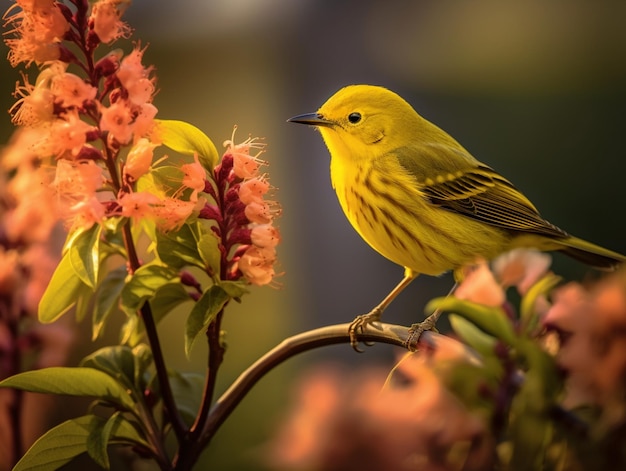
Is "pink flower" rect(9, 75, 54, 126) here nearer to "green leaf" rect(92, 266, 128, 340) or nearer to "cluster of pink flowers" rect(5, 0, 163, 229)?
"cluster of pink flowers" rect(5, 0, 163, 229)

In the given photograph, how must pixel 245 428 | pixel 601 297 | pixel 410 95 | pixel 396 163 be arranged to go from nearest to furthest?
pixel 601 297 < pixel 396 163 < pixel 245 428 < pixel 410 95

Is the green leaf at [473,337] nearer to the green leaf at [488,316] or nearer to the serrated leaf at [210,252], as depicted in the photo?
the green leaf at [488,316]

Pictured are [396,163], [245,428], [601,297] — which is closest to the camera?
[601,297]

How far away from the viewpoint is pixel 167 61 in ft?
13.4

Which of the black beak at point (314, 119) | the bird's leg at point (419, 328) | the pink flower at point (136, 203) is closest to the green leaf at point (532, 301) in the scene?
the bird's leg at point (419, 328)

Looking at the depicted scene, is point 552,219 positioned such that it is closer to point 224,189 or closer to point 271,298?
point 271,298

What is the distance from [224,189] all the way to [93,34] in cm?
15

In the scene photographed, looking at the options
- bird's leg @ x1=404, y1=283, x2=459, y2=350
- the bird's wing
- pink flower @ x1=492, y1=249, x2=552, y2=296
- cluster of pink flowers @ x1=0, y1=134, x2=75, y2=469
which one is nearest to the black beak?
the bird's wing

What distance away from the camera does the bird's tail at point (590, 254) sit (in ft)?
4.43

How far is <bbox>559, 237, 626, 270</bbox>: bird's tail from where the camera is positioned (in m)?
1.35

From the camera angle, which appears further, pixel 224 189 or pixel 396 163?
pixel 396 163

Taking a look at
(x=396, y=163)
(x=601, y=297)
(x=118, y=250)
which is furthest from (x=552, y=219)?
(x=601, y=297)

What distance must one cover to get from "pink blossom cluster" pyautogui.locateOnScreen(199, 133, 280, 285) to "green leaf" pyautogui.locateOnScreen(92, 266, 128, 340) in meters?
0.10

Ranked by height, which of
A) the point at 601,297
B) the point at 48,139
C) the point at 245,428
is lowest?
the point at 245,428
